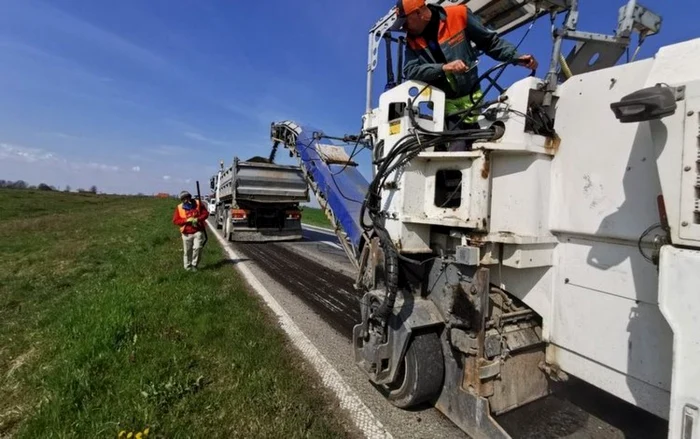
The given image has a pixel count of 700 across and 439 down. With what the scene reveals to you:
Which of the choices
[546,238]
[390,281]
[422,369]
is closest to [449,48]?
[546,238]

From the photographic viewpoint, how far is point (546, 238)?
226 cm

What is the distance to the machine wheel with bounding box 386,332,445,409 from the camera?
259 centimetres

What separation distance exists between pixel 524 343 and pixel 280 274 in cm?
595

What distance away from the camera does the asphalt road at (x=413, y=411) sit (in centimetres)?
245

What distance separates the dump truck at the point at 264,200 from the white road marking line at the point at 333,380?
6576 mm

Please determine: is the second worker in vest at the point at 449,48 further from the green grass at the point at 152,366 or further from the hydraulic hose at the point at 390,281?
the green grass at the point at 152,366

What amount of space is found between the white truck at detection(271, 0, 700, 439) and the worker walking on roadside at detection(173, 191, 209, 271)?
5.60m

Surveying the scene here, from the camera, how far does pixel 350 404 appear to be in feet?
9.75

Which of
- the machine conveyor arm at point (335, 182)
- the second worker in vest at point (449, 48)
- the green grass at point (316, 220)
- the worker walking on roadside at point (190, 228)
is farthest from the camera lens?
the green grass at point (316, 220)

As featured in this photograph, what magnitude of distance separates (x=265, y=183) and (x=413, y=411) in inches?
394

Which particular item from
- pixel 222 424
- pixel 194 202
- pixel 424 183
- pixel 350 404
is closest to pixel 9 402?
pixel 222 424

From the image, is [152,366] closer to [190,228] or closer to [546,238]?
[546,238]

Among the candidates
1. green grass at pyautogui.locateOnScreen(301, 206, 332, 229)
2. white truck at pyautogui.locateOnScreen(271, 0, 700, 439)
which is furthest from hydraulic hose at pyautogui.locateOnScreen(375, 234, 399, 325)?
green grass at pyautogui.locateOnScreen(301, 206, 332, 229)

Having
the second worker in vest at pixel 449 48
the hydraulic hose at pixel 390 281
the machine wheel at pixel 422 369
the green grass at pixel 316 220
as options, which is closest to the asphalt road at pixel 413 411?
the machine wheel at pixel 422 369
